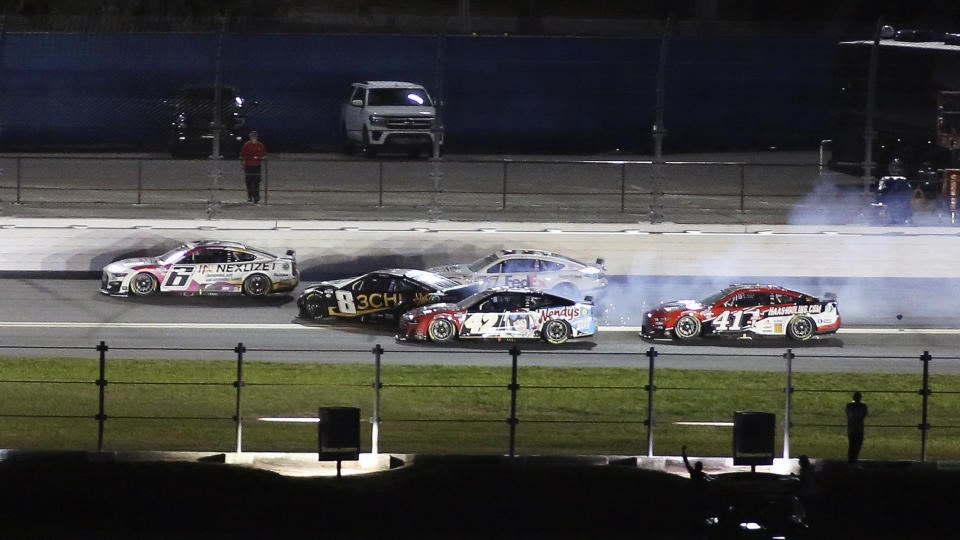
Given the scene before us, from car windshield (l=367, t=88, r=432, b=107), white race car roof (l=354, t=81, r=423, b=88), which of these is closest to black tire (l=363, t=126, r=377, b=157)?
car windshield (l=367, t=88, r=432, b=107)

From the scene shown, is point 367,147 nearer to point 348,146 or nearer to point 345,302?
point 348,146

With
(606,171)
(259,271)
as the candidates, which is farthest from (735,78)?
(259,271)

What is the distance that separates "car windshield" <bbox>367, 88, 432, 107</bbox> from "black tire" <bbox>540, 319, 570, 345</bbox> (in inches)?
276

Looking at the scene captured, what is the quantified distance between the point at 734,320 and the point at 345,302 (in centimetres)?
637

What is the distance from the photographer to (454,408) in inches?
752

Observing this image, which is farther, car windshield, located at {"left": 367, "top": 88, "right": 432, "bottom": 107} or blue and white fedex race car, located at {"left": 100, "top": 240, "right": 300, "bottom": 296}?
car windshield, located at {"left": 367, "top": 88, "right": 432, "bottom": 107}

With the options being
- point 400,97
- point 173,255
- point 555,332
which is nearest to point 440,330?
point 555,332

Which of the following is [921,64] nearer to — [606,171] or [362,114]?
[606,171]

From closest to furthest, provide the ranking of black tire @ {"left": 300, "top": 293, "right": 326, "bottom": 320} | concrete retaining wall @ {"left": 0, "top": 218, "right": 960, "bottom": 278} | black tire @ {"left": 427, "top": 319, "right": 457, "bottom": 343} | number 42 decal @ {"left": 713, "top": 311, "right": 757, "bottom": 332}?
black tire @ {"left": 427, "top": 319, "right": 457, "bottom": 343} < number 42 decal @ {"left": 713, "top": 311, "right": 757, "bottom": 332} < black tire @ {"left": 300, "top": 293, "right": 326, "bottom": 320} < concrete retaining wall @ {"left": 0, "top": 218, "right": 960, "bottom": 278}

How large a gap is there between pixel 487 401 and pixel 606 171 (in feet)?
36.6

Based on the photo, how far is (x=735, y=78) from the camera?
2930 centimetres

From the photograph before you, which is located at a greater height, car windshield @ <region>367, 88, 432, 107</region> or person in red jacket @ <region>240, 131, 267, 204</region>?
car windshield @ <region>367, 88, 432, 107</region>

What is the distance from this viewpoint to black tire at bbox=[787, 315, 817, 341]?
24.4 meters

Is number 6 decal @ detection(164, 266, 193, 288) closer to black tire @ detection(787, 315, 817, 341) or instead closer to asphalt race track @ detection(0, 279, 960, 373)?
asphalt race track @ detection(0, 279, 960, 373)
